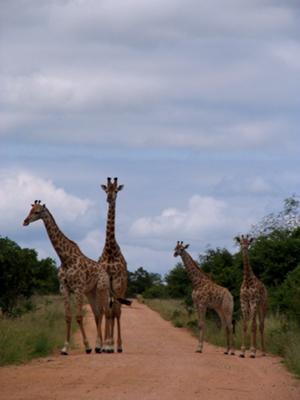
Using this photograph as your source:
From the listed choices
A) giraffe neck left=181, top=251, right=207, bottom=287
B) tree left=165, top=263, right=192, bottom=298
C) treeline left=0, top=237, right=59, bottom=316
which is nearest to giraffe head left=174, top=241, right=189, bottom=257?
giraffe neck left=181, top=251, right=207, bottom=287

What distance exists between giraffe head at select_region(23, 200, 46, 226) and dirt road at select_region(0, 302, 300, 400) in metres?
2.74

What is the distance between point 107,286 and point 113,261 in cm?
83

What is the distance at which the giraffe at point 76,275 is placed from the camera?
776 inches

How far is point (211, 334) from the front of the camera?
27.4 meters

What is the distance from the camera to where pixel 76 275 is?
778 inches

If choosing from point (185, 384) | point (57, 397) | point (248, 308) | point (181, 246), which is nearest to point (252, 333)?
point (248, 308)

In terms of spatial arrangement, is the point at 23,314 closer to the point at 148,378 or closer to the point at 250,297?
the point at 250,297

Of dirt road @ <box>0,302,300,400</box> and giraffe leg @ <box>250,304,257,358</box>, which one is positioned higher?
giraffe leg @ <box>250,304,257,358</box>

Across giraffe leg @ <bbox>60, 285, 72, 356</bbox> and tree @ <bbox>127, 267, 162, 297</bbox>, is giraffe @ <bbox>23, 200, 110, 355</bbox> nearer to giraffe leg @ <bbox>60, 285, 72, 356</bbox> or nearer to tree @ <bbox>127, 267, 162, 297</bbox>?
giraffe leg @ <bbox>60, 285, 72, 356</bbox>

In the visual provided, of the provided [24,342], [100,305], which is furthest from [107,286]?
[24,342]

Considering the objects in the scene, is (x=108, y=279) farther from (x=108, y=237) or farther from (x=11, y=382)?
(x=11, y=382)

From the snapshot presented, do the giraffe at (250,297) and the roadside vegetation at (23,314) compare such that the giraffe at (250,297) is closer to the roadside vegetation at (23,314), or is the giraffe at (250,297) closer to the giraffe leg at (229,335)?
the giraffe leg at (229,335)

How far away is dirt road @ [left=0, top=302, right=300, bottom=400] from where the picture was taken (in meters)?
13.1

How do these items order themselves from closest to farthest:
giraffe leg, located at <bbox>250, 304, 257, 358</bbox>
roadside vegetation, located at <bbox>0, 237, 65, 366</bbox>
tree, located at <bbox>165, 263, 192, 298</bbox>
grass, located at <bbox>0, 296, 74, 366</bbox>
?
grass, located at <bbox>0, 296, 74, 366</bbox> < roadside vegetation, located at <bbox>0, 237, 65, 366</bbox> < giraffe leg, located at <bbox>250, 304, 257, 358</bbox> < tree, located at <bbox>165, 263, 192, 298</bbox>
